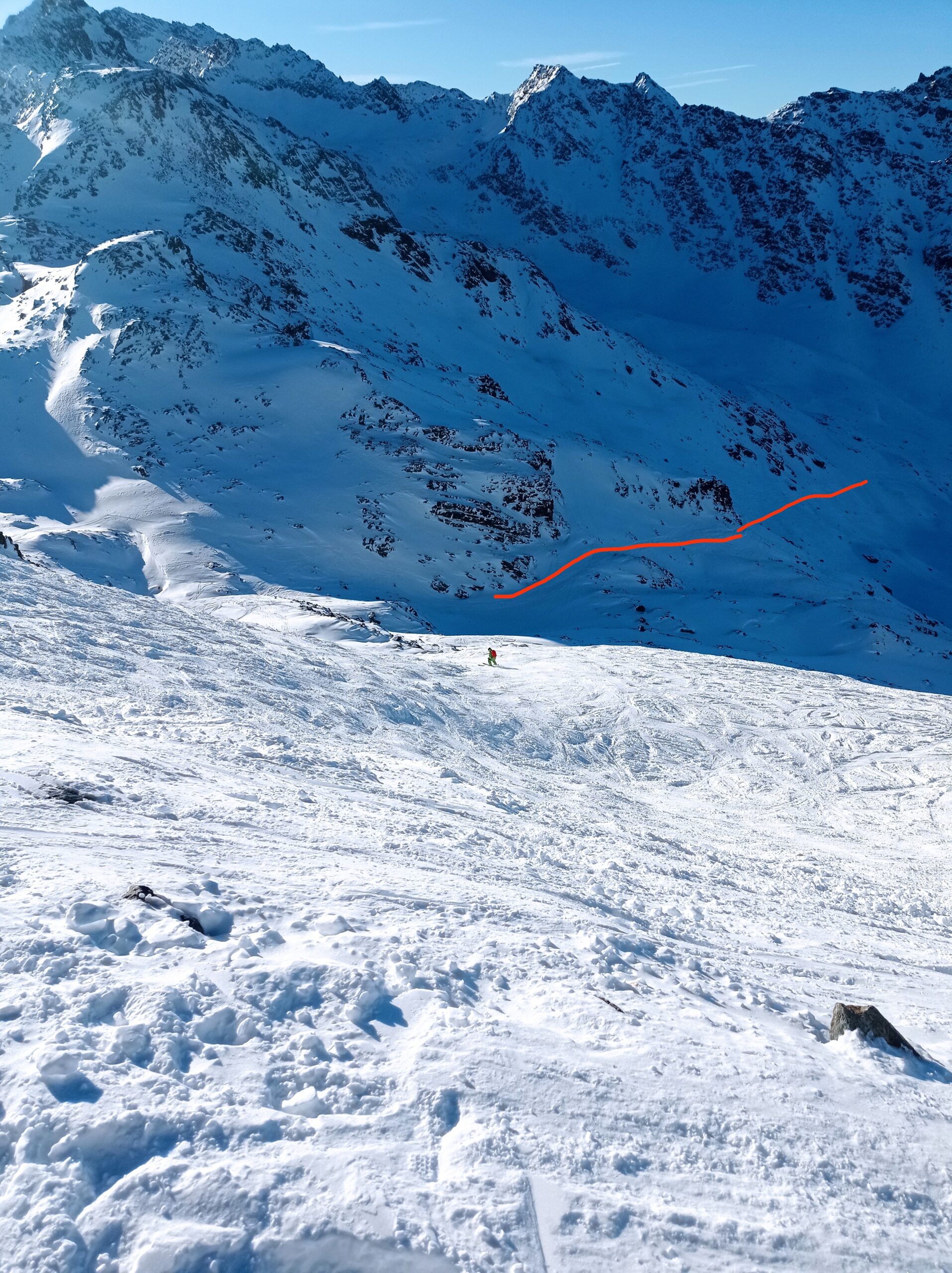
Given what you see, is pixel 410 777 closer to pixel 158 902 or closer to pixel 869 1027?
pixel 158 902

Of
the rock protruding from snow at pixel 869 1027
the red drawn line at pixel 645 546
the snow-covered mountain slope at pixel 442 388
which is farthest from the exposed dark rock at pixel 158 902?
Result: the red drawn line at pixel 645 546

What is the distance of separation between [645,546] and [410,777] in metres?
36.6

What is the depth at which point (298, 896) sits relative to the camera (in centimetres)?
615

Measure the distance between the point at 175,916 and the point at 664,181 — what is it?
139m

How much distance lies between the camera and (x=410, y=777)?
1245 centimetres

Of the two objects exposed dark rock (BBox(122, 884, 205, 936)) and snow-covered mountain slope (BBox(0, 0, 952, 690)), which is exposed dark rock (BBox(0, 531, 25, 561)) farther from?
exposed dark rock (BBox(122, 884, 205, 936))

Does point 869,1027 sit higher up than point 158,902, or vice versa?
point 158,902

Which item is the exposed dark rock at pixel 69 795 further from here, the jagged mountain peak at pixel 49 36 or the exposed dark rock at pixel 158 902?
the jagged mountain peak at pixel 49 36

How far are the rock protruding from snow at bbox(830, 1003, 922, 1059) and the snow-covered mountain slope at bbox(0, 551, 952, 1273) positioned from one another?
0.09m

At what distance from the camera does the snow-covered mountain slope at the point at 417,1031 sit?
3.41m

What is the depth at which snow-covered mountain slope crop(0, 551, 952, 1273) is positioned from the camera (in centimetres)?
341

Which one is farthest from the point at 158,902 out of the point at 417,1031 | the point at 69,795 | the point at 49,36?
the point at 49,36

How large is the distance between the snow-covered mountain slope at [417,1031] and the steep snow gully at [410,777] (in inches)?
1.1

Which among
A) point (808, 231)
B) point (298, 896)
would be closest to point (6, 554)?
point (298, 896)
